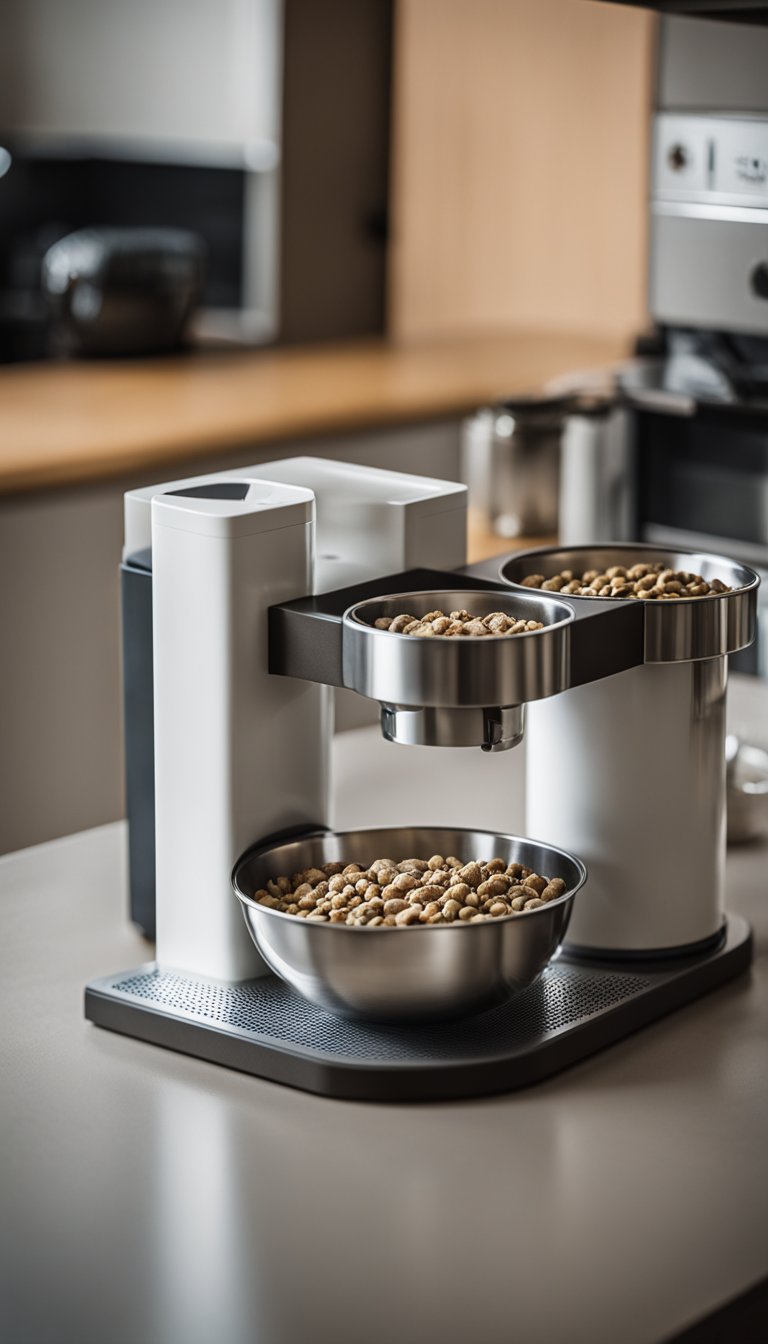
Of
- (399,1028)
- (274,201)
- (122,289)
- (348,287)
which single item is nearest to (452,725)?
(399,1028)

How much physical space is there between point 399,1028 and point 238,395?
1902mm

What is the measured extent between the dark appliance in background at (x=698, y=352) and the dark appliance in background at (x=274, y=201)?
1319mm

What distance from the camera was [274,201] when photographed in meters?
3.05

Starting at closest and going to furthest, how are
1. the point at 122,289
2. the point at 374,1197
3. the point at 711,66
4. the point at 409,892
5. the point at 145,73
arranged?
1. the point at 374,1197
2. the point at 409,892
3. the point at 711,66
4. the point at 122,289
5. the point at 145,73

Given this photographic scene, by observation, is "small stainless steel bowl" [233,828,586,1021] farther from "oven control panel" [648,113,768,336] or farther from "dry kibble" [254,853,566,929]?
"oven control panel" [648,113,768,336]

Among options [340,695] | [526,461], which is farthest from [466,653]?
[526,461]

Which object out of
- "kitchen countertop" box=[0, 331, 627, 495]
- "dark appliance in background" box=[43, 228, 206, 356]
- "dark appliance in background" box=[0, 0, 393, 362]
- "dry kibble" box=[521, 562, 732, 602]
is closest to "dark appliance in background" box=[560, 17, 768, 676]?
"kitchen countertop" box=[0, 331, 627, 495]

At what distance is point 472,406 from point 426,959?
6.65 feet

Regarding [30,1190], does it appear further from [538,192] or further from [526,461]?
[538,192]

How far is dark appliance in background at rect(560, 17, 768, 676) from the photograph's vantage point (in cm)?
173

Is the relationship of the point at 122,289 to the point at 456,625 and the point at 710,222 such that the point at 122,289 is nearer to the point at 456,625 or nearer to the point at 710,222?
the point at 710,222

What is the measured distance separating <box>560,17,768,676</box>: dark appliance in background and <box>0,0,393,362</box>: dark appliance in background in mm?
1319

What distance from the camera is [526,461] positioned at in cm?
201

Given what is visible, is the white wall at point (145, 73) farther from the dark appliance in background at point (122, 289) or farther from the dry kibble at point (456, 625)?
the dry kibble at point (456, 625)
